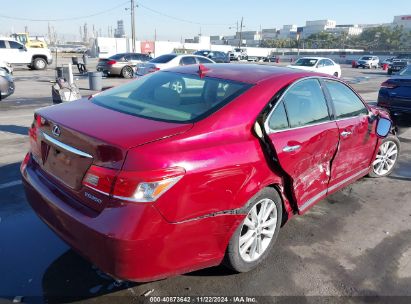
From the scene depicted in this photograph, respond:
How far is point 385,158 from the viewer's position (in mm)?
5352

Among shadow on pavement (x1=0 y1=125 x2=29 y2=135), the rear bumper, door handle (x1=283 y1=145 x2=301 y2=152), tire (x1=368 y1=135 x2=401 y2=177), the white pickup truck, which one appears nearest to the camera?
the rear bumper

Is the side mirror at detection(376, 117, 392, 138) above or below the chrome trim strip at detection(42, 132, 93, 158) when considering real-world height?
below

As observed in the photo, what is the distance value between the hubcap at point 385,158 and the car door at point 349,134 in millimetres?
662

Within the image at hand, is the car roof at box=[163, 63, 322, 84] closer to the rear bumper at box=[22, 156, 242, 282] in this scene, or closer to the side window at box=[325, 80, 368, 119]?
the side window at box=[325, 80, 368, 119]

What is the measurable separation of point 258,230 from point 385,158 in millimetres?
3205

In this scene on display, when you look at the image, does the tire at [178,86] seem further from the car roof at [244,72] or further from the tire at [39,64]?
the tire at [39,64]

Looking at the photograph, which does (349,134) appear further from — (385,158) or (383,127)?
(385,158)

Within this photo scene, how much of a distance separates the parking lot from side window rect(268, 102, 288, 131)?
45.4 inches

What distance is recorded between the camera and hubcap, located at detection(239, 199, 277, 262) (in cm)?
294

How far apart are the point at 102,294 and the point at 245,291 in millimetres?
1061

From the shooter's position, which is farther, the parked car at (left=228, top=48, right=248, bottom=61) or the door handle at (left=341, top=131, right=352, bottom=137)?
the parked car at (left=228, top=48, right=248, bottom=61)

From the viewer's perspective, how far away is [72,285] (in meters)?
2.80

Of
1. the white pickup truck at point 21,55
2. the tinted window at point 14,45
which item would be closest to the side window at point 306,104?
the white pickup truck at point 21,55

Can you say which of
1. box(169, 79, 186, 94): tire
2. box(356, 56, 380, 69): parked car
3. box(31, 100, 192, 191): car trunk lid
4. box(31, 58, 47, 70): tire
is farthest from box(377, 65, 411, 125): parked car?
box(356, 56, 380, 69): parked car
